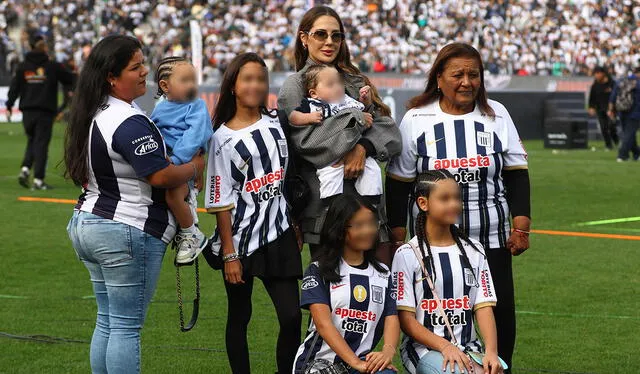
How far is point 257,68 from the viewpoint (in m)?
5.83

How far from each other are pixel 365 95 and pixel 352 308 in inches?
42.4

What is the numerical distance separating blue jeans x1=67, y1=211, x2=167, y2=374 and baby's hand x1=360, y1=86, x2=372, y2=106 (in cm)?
126

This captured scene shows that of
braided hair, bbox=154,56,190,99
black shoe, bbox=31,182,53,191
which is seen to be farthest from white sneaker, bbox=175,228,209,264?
black shoe, bbox=31,182,53,191

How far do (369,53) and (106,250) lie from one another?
35.3 metres

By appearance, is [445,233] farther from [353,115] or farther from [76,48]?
[76,48]

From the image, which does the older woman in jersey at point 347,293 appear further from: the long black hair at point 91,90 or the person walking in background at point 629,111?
the person walking in background at point 629,111

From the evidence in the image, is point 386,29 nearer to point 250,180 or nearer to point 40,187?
point 40,187

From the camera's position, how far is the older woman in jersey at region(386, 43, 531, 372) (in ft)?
18.7

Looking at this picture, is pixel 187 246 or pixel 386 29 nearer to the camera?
pixel 187 246

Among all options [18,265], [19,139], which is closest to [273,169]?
[18,265]

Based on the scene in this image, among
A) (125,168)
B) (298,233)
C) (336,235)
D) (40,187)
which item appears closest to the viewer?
(125,168)

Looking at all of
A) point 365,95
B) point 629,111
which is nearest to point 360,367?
point 365,95

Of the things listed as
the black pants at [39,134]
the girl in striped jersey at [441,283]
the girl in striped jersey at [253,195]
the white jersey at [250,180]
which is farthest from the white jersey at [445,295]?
the black pants at [39,134]

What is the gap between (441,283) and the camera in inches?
217
